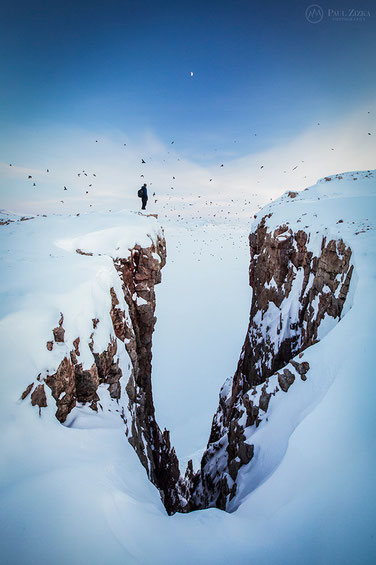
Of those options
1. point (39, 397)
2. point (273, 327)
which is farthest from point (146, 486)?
point (273, 327)

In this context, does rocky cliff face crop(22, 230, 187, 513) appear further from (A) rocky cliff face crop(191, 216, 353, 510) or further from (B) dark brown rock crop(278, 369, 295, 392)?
(B) dark brown rock crop(278, 369, 295, 392)

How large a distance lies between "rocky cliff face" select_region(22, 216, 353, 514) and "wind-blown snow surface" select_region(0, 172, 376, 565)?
21.7 inches

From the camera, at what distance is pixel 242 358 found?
1558cm

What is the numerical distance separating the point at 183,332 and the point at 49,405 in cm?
2292

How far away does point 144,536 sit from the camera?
9.59 feet

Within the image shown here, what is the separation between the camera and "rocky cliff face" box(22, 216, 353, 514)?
5637mm

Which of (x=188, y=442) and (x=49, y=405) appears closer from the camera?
(x=49, y=405)

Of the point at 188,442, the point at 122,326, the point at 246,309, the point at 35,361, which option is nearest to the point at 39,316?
the point at 35,361

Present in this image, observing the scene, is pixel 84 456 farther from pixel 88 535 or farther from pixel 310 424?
pixel 310 424

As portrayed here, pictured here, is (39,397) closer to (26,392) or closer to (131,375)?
(26,392)

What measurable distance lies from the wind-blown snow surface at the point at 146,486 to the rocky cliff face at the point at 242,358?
0.55 meters

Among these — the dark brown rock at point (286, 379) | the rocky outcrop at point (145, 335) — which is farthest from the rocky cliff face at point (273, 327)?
the rocky outcrop at point (145, 335)

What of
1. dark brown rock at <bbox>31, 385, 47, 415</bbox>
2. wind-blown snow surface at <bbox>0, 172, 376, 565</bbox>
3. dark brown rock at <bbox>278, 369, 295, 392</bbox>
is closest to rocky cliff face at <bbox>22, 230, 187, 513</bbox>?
dark brown rock at <bbox>31, 385, 47, 415</bbox>

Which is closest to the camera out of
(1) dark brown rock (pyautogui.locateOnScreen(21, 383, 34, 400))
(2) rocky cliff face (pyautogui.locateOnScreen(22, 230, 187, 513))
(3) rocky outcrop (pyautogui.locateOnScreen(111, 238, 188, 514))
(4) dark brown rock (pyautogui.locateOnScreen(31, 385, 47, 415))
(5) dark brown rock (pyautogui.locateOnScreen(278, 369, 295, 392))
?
(1) dark brown rock (pyautogui.locateOnScreen(21, 383, 34, 400))
